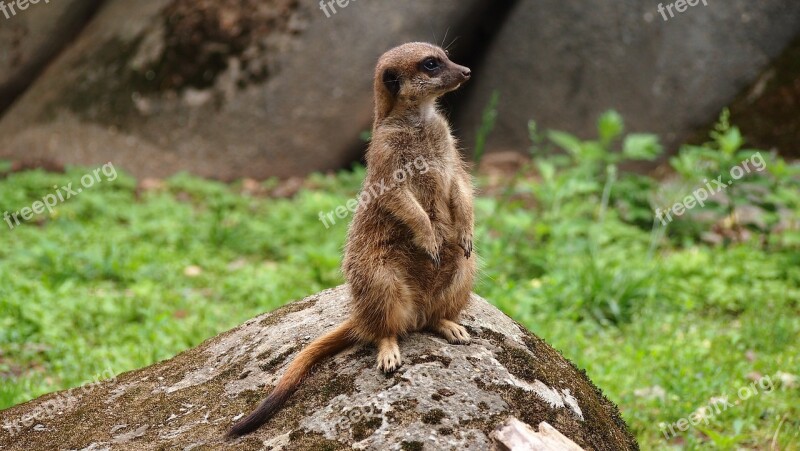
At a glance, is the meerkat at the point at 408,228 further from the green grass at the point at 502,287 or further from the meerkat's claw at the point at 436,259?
the green grass at the point at 502,287

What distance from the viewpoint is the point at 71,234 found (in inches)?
284

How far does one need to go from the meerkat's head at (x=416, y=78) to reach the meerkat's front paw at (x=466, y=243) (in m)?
0.56

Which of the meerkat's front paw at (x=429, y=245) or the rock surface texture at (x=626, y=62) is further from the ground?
the meerkat's front paw at (x=429, y=245)

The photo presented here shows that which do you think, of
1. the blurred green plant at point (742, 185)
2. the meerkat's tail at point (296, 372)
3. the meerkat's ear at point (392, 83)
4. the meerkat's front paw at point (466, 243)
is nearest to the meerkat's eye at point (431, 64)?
the meerkat's ear at point (392, 83)

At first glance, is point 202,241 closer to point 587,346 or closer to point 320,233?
point 320,233

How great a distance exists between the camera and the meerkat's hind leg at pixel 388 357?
291cm

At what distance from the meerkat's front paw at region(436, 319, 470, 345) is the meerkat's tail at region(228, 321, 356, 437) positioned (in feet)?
1.13

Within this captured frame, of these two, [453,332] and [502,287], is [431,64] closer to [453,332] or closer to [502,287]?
[453,332]

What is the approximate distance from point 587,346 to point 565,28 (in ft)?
16.0

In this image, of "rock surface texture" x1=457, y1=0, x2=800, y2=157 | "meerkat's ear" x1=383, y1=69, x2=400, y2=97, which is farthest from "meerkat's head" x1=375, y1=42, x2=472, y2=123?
"rock surface texture" x1=457, y1=0, x2=800, y2=157

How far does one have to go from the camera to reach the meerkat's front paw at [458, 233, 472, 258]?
335 cm

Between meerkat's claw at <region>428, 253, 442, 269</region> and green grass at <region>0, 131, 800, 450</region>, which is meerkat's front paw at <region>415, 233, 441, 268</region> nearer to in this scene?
meerkat's claw at <region>428, 253, 442, 269</region>

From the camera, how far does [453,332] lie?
316 centimetres

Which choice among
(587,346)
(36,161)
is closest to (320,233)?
(587,346)
